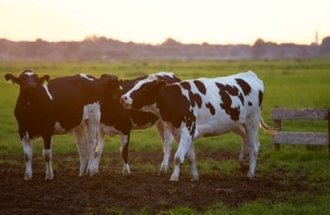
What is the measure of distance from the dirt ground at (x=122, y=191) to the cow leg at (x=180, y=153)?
0.71 ft

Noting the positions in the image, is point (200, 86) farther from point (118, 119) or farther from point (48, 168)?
point (48, 168)

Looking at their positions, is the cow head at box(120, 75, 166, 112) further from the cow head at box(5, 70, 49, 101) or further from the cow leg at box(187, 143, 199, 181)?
the cow head at box(5, 70, 49, 101)

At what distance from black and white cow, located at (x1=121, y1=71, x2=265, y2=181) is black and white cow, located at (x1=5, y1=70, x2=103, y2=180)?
172cm

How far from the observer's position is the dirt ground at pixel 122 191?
447 inches

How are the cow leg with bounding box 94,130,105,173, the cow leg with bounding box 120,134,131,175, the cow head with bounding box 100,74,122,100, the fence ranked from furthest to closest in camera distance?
the fence, the cow head with bounding box 100,74,122,100, the cow leg with bounding box 94,130,105,173, the cow leg with bounding box 120,134,131,175

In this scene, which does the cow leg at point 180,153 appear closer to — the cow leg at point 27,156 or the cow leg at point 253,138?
the cow leg at point 253,138

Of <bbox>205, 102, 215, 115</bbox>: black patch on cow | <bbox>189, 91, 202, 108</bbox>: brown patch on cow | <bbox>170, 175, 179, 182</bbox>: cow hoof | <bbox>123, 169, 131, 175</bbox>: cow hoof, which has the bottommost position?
<bbox>123, 169, 131, 175</bbox>: cow hoof

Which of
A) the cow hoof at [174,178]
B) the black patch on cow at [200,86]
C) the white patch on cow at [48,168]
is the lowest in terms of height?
the cow hoof at [174,178]

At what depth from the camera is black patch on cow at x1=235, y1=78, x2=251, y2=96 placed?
Result: 52.1 ft

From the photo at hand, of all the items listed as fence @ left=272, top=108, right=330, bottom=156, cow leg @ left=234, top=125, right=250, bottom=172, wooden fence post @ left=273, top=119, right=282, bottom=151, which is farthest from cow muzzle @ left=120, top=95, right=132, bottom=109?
wooden fence post @ left=273, top=119, right=282, bottom=151

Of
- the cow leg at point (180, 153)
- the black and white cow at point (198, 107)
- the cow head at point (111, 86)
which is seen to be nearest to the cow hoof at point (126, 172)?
the black and white cow at point (198, 107)

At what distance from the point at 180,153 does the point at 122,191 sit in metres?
1.81

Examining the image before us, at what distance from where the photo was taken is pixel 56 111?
15.0 meters

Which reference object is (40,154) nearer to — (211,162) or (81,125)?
(81,125)
